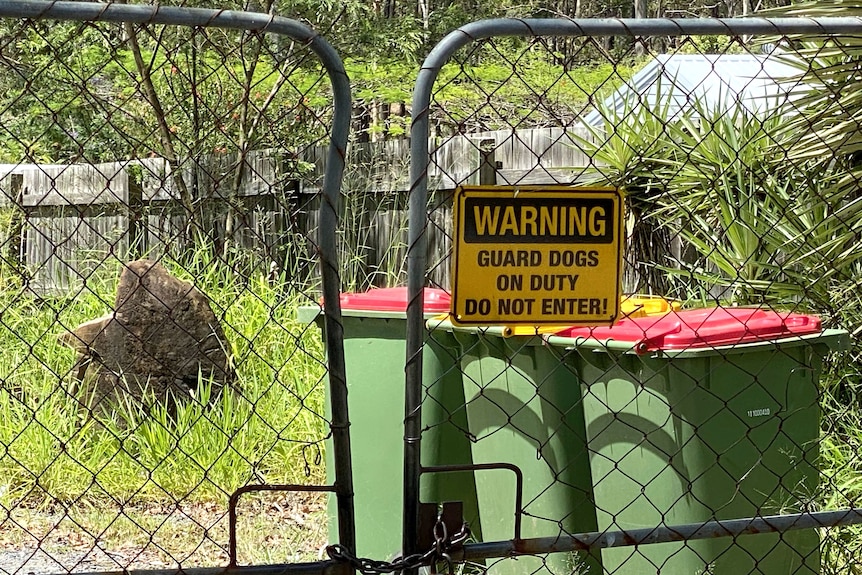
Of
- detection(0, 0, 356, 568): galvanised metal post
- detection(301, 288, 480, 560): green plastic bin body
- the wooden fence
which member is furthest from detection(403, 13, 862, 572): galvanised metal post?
the wooden fence

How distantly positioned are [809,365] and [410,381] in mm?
1459

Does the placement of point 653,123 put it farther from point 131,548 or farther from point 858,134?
point 131,548

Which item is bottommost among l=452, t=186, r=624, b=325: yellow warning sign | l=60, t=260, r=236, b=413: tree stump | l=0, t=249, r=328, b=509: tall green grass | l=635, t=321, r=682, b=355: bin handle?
l=0, t=249, r=328, b=509: tall green grass

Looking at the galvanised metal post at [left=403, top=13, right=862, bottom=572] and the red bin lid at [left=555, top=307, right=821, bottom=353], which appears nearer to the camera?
the galvanised metal post at [left=403, top=13, right=862, bottom=572]

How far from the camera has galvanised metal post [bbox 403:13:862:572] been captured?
8.22 ft

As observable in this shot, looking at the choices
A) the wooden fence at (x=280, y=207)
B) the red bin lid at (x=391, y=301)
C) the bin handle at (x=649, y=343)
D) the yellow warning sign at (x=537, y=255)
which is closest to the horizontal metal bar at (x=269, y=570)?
the yellow warning sign at (x=537, y=255)

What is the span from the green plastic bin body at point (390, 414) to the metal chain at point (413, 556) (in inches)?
42.8

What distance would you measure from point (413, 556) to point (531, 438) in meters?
1.05

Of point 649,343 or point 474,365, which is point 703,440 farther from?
point 474,365

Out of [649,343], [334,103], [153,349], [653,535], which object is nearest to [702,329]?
Result: [649,343]

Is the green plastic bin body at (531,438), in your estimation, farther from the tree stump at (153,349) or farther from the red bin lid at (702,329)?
the tree stump at (153,349)

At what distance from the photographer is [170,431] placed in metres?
5.39

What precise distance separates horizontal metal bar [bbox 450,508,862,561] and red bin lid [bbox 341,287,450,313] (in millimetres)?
1212

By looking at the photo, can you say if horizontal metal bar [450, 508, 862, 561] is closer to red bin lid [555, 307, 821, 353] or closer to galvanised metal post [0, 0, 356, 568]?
galvanised metal post [0, 0, 356, 568]
